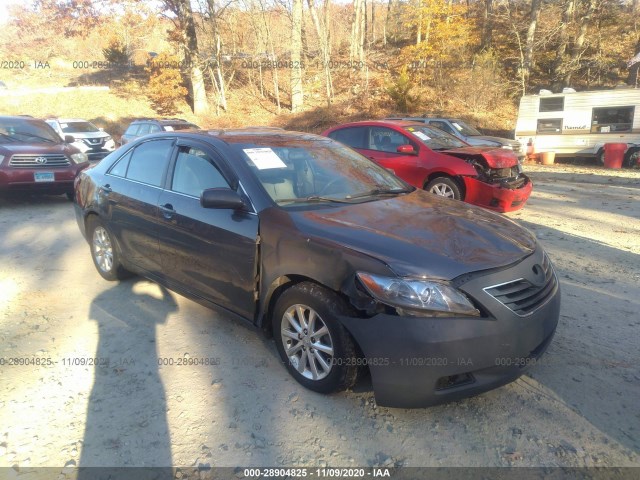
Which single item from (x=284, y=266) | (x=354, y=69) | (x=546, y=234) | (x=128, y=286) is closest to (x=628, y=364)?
(x=284, y=266)

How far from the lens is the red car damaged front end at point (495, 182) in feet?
23.3

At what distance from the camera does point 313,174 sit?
12.5ft

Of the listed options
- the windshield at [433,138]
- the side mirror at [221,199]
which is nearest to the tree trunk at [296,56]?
the windshield at [433,138]

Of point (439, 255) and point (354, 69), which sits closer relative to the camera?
point (439, 255)

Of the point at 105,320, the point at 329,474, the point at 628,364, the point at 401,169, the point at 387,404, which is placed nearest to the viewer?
the point at 329,474

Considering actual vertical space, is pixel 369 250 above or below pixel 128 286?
above

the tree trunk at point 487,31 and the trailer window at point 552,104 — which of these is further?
the tree trunk at point 487,31

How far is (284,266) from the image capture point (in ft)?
10.1

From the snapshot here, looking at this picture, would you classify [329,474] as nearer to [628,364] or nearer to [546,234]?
[628,364]

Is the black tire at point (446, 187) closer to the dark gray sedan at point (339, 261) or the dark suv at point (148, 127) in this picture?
the dark gray sedan at point (339, 261)

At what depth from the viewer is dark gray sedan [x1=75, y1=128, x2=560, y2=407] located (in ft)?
8.50

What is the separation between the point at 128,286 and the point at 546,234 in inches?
217

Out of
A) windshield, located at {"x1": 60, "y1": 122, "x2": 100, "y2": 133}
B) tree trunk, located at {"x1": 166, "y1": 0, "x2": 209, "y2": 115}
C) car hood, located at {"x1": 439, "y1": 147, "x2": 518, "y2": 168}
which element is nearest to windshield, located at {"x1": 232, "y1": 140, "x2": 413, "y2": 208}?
car hood, located at {"x1": 439, "y1": 147, "x2": 518, "y2": 168}

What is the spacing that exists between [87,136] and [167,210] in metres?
13.2
